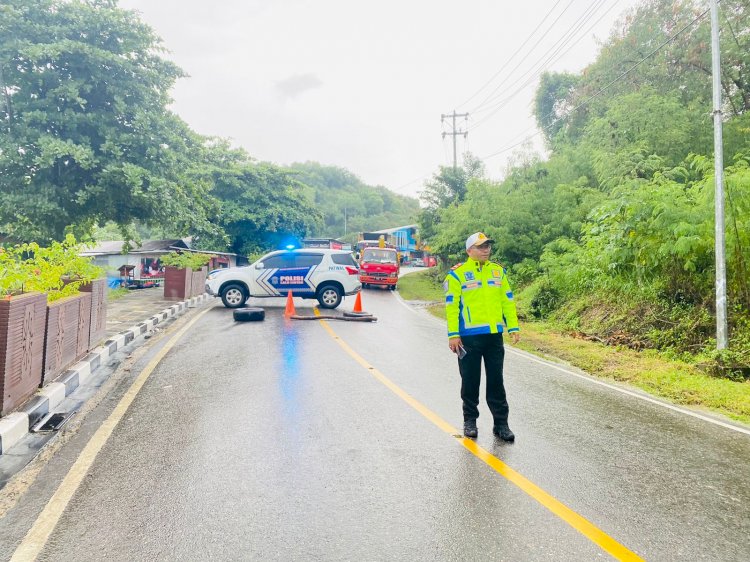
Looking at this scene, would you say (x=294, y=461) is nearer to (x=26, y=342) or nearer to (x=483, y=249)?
(x=483, y=249)

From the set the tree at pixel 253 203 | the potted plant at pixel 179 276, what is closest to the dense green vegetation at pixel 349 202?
the tree at pixel 253 203

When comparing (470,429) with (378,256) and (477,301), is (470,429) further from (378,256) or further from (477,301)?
(378,256)

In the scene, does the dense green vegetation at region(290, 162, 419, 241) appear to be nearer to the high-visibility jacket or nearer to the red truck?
the red truck

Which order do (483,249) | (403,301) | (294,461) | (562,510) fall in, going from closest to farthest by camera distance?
(562,510) → (294,461) → (483,249) → (403,301)

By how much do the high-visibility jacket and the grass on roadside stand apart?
3.20 m

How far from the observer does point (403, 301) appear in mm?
22188

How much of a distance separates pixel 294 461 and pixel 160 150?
616 inches

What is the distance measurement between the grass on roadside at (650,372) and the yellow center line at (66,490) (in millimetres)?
6449

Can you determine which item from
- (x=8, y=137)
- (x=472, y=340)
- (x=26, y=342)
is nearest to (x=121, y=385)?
(x=26, y=342)

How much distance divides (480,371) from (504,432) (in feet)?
1.88

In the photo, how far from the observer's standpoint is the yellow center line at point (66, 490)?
2.93 meters

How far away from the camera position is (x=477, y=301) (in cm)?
494

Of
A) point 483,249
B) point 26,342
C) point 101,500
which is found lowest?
point 101,500

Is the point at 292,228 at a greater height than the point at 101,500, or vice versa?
the point at 292,228
